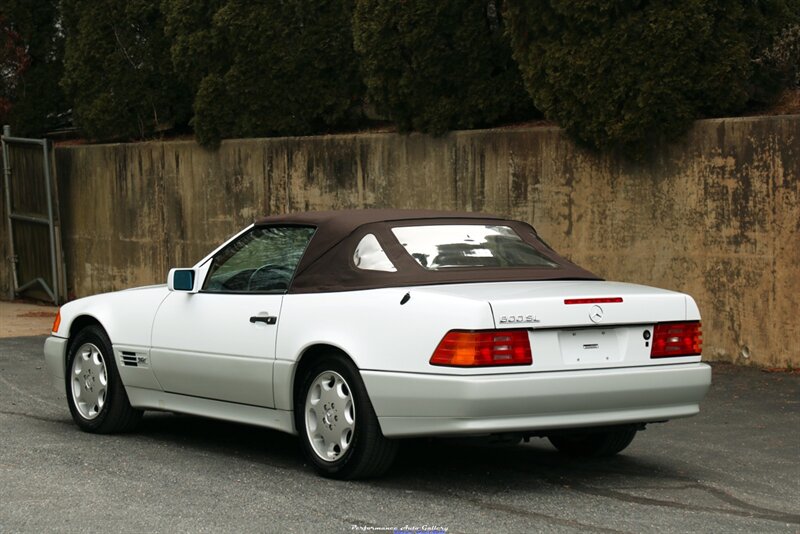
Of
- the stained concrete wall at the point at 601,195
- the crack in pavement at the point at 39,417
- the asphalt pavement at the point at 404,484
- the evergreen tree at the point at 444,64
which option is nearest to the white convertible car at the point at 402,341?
the asphalt pavement at the point at 404,484

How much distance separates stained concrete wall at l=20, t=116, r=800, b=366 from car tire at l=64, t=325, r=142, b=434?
214 inches

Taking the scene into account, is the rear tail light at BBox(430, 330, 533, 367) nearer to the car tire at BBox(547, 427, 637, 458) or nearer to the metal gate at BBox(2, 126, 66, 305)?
the car tire at BBox(547, 427, 637, 458)

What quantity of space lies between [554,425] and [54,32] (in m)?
16.9

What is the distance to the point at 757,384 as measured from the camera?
423 inches

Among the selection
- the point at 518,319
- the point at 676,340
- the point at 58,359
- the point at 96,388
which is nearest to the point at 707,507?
the point at 676,340

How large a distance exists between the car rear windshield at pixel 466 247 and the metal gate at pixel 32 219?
45.0 feet

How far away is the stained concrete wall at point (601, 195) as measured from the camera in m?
11.3

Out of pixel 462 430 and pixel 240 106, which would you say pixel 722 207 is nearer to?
pixel 462 430

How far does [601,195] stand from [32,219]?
11.1 m

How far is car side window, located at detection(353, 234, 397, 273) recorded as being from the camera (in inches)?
281

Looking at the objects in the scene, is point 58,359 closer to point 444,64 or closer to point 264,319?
point 264,319

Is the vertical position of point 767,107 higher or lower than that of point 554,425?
higher

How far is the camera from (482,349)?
633 cm

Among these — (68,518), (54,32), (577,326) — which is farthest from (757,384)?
(54,32)
